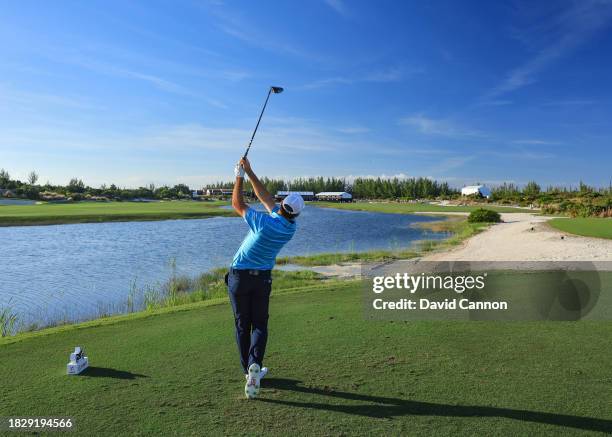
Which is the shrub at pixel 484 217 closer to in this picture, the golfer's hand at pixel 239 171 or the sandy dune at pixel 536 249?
the sandy dune at pixel 536 249

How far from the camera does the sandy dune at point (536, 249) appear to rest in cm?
1847

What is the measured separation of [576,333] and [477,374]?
2.37 meters

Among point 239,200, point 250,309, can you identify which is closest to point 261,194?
point 239,200

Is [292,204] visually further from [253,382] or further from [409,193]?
[409,193]

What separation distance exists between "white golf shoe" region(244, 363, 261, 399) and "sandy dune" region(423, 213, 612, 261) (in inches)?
655

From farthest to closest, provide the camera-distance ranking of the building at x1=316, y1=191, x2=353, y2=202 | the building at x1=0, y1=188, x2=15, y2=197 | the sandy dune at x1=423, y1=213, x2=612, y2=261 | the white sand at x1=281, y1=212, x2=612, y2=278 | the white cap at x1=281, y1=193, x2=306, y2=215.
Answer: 1. the building at x1=316, y1=191, x2=353, y2=202
2. the building at x1=0, y1=188, x2=15, y2=197
3. the sandy dune at x1=423, y1=213, x2=612, y2=261
4. the white sand at x1=281, y1=212, x2=612, y2=278
5. the white cap at x1=281, y1=193, x2=306, y2=215

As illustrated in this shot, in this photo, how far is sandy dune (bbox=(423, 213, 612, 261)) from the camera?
18.5 meters

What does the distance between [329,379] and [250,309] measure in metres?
1.23

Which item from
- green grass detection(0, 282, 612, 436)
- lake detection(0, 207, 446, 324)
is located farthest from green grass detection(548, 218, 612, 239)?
green grass detection(0, 282, 612, 436)

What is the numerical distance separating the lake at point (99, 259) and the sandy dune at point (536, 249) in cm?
643

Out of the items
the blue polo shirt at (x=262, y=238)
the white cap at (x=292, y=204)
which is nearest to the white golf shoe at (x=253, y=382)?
the blue polo shirt at (x=262, y=238)

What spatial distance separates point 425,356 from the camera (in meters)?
5.80

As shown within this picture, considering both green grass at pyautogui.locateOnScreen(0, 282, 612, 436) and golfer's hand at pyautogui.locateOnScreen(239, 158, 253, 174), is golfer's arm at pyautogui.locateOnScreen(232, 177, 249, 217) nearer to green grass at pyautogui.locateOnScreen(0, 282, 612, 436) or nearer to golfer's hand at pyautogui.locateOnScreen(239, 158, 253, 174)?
golfer's hand at pyautogui.locateOnScreen(239, 158, 253, 174)

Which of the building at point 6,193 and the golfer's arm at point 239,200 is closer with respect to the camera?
the golfer's arm at point 239,200
